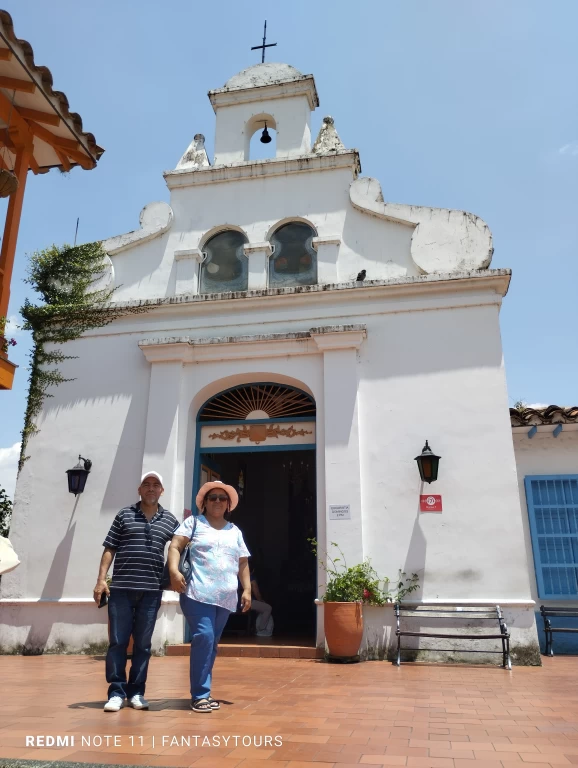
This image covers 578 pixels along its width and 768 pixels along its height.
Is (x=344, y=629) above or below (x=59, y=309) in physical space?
below

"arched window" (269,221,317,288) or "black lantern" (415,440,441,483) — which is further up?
"arched window" (269,221,317,288)

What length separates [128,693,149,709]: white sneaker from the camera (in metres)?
4.35

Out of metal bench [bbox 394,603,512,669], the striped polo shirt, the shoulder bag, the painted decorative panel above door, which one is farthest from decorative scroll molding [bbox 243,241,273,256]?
the shoulder bag

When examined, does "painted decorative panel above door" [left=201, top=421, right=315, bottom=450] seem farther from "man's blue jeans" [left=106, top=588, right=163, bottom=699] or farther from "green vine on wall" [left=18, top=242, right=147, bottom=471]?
"man's blue jeans" [left=106, top=588, right=163, bottom=699]

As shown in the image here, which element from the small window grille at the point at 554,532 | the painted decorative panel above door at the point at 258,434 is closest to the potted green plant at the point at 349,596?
the painted decorative panel above door at the point at 258,434

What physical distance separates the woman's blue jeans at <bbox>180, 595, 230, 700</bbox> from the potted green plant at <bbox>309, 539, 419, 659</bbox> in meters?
3.09

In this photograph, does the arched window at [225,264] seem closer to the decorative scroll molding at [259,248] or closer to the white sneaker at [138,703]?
the decorative scroll molding at [259,248]

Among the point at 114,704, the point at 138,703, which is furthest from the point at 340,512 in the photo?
the point at 114,704

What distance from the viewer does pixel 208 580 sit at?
452 cm

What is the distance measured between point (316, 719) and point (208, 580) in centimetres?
118

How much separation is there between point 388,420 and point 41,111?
18.5 feet

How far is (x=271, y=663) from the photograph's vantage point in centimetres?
724

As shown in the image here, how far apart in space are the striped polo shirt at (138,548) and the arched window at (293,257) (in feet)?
18.4

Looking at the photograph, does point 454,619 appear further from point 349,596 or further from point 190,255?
point 190,255
